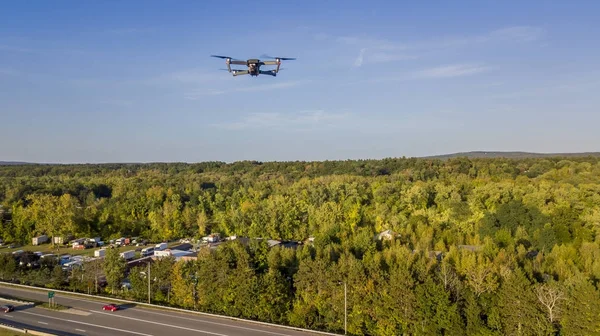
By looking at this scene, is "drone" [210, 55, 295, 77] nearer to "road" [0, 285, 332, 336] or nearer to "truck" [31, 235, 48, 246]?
"road" [0, 285, 332, 336]

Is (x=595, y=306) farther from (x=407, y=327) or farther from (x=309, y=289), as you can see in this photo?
(x=309, y=289)

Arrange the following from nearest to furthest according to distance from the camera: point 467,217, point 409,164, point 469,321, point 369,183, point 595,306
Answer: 1. point 595,306
2. point 469,321
3. point 467,217
4. point 369,183
5. point 409,164

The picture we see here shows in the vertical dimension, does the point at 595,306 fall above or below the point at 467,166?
below

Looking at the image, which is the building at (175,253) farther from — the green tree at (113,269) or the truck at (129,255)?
the green tree at (113,269)

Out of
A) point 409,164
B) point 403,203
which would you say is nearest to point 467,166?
point 409,164

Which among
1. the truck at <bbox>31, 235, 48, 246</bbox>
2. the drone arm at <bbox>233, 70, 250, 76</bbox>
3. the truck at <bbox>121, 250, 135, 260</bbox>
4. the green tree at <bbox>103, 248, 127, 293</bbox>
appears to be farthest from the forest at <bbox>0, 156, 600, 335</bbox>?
the drone arm at <bbox>233, 70, 250, 76</bbox>

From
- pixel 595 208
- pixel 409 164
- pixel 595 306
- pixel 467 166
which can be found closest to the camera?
pixel 595 306
